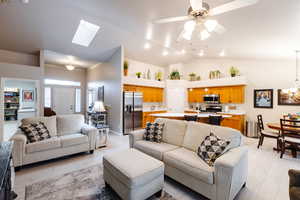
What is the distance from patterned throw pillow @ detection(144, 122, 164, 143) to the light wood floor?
32.9 inches

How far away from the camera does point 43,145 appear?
9.14 feet

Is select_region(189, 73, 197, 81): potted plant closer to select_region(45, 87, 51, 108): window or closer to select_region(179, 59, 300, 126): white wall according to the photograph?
select_region(179, 59, 300, 126): white wall

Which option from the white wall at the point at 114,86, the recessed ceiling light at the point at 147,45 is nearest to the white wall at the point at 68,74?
the white wall at the point at 114,86

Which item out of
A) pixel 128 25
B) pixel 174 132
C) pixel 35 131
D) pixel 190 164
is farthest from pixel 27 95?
pixel 190 164

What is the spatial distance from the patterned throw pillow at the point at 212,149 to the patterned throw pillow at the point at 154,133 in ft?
3.18

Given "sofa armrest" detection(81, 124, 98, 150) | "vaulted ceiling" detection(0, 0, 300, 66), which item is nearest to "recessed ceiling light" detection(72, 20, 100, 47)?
"vaulted ceiling" detection(0, 0, 300, 66)

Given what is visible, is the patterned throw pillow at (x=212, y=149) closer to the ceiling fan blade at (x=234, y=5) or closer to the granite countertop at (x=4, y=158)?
the ceiling fan blade at (x=234, y=5)

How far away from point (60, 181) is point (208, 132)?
8.81 ft

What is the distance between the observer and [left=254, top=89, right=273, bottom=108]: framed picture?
5098 millimetres

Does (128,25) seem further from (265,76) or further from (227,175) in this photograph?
(265,76)

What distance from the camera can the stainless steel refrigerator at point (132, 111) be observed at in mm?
5332

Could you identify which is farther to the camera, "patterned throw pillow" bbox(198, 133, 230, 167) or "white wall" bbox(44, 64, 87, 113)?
"white wall" bbox(44, 64, 87, 113)

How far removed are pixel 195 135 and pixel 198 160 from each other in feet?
1.88

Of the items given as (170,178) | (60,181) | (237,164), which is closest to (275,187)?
(237,164)
